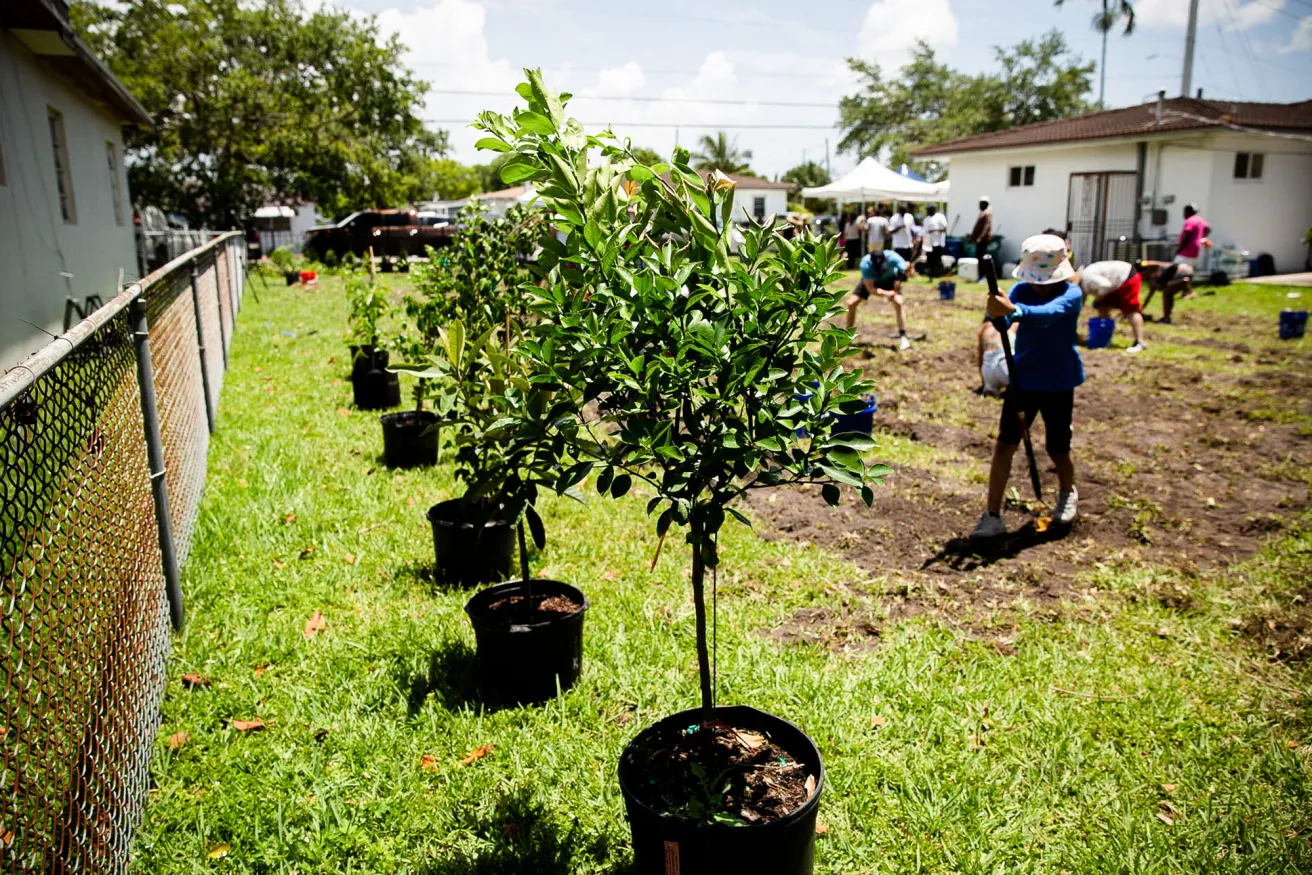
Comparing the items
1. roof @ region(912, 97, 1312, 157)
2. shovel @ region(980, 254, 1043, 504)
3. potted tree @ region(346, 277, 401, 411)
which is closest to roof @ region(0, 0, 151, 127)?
potted tree @ region(346, 277, 401, 411)

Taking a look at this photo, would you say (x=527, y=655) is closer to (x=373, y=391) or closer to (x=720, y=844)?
(x=720, y=844)

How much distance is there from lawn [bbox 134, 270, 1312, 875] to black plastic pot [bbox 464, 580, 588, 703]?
0.10 meters

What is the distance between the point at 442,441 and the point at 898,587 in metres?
4.22

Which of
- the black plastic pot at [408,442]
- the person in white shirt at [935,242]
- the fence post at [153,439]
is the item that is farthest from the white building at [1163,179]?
the fence post at [153,439]

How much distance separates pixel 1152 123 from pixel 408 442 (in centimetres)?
2293

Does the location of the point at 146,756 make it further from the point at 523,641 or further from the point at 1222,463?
the point at 1222,463

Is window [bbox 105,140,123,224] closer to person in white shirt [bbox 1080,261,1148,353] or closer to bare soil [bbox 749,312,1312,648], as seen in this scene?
bare soil [bbox 749,312,1312,648]

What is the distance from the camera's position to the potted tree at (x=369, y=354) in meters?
8.19

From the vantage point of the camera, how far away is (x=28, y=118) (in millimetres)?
9828

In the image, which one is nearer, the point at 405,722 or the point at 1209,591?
the point at 405,722

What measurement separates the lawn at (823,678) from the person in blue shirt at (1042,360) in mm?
383

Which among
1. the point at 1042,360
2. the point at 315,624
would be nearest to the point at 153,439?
the point at 315,624

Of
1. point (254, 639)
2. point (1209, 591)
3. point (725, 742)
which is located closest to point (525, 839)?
point (725, 742)

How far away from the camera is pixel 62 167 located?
1191 cm
